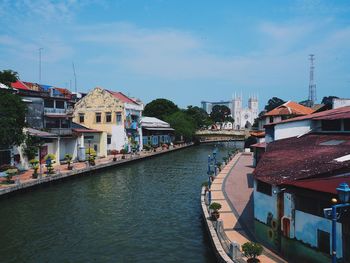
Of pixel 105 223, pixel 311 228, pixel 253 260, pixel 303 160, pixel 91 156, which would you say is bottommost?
pixel 105 223

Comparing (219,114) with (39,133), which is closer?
(39,133)

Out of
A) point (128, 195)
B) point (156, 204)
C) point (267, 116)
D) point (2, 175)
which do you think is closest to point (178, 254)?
point (156, 204)

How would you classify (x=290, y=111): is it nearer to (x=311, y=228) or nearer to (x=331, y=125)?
(x=331, y=125)

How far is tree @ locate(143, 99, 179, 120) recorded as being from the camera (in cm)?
11012

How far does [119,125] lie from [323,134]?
46.1m

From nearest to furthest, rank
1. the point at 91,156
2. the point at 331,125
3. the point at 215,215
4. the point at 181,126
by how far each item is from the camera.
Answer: the point at 215,215 → the point at 331,125 → the point at 91,156 → the point at 181,126

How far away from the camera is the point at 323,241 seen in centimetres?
1249

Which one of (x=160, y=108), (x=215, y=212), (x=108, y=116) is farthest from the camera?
(x=160, y=108)

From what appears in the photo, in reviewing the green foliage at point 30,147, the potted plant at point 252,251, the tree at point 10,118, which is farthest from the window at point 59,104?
the potted plant at point 252,251

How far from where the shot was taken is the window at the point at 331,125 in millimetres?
21000

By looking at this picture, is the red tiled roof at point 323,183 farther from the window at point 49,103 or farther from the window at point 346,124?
the window at point 49,103

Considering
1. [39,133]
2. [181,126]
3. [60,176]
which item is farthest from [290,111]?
[181,126]

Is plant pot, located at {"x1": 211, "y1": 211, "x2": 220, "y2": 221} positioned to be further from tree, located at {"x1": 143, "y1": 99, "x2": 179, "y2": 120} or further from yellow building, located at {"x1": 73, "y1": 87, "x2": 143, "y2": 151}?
tree, located at {"x1": 143, "y1": 99, "x2": 179, "y2": 120}

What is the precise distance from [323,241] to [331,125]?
422 inches
